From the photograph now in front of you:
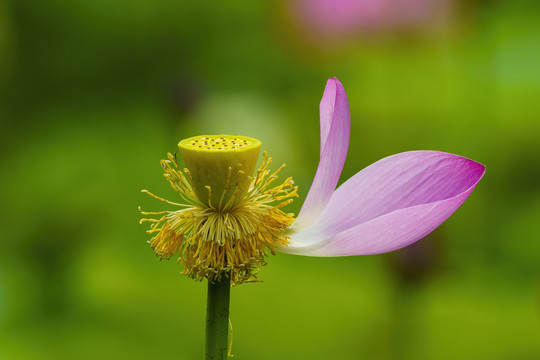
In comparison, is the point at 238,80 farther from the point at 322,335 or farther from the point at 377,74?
the point at 322,335

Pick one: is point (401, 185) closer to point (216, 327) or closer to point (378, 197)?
point (378, 197)

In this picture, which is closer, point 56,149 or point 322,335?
point 322,335

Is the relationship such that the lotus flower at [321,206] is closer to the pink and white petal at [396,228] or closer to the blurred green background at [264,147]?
the pink and white petal at [396,228]

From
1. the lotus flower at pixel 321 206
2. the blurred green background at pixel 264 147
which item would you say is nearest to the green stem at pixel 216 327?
the lotus flower at pixel 321 206

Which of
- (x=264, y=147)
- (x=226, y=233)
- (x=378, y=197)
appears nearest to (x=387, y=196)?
(x=378, y=197)

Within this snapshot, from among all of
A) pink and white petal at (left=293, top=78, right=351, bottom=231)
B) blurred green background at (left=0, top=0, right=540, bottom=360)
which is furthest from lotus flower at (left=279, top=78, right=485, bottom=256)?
blurred green background at (left=0, top=0, right=540, bottom=360)

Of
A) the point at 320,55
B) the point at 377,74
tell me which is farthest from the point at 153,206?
the point at 377,74
